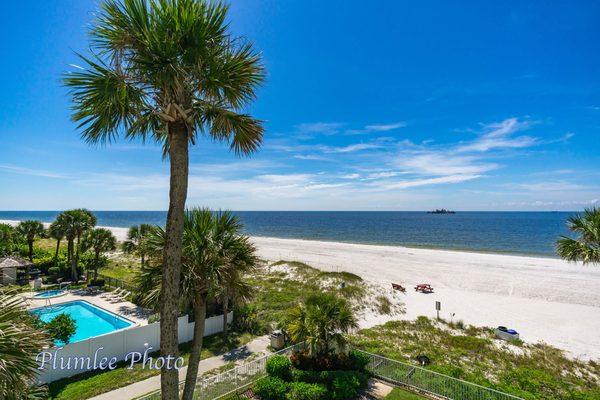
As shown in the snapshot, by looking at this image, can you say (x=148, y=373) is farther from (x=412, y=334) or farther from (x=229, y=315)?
(x=412, y=334)

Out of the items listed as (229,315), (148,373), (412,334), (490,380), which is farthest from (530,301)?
(148,373)

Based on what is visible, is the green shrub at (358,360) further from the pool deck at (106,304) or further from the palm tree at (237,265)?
the pool deck at (106,304)

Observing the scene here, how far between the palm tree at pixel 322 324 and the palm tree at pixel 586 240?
10.1 metres

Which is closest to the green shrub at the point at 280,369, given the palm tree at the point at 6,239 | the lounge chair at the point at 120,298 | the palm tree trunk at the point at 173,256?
the palm tree trunk at the point at 173,256

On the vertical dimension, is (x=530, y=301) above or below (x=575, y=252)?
below

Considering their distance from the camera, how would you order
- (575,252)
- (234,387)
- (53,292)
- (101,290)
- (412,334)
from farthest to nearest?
(101,290) → (53,292) → (412,334) → (575,252) → (234,387)

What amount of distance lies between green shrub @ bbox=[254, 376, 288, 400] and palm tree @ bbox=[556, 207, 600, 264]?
509 inches

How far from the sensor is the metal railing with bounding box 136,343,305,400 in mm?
9711

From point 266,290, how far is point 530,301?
73.1 ft

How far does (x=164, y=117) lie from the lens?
487cm

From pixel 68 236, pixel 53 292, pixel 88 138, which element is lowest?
pixel 53 292

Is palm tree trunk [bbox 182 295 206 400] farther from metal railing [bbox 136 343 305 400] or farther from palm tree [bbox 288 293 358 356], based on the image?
palm tree [bbox 288 293 358 356]

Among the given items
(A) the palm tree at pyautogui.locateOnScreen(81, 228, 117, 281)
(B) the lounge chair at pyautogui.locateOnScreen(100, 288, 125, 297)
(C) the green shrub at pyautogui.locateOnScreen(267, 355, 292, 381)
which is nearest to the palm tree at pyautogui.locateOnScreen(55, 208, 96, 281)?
(A) the palm tree at pyautogui.locateOnScreen(81, 228, 117, 281)

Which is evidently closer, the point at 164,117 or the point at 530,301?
the point at 164,117
